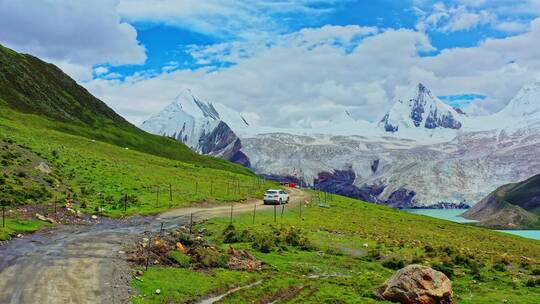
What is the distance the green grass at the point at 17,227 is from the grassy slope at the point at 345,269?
1509 centimetres

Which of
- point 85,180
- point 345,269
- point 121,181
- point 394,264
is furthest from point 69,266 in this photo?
point 121,181

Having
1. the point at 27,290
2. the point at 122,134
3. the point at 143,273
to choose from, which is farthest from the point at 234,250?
the point at 122,134

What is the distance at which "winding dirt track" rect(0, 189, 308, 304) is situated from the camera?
92.1 feet

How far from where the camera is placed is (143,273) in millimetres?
33812

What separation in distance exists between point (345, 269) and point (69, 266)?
2008 cm

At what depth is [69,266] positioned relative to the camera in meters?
34.1

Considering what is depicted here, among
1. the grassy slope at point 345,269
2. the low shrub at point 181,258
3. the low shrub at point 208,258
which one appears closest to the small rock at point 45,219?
the grassy slope at point 345,269

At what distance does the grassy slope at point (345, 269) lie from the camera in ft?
105

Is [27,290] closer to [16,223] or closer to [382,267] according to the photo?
[16,223]

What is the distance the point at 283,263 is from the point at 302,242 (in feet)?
28.3

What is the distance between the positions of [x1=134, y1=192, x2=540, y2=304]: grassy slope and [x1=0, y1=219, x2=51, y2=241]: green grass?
15090 mm

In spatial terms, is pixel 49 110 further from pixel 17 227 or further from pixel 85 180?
pixel 17 227

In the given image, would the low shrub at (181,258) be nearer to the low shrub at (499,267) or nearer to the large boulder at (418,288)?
the large boulder at (418,288)

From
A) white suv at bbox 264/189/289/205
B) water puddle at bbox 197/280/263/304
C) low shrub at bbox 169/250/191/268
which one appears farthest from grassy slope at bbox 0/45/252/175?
water puddle at bbox 197/280/263/304
